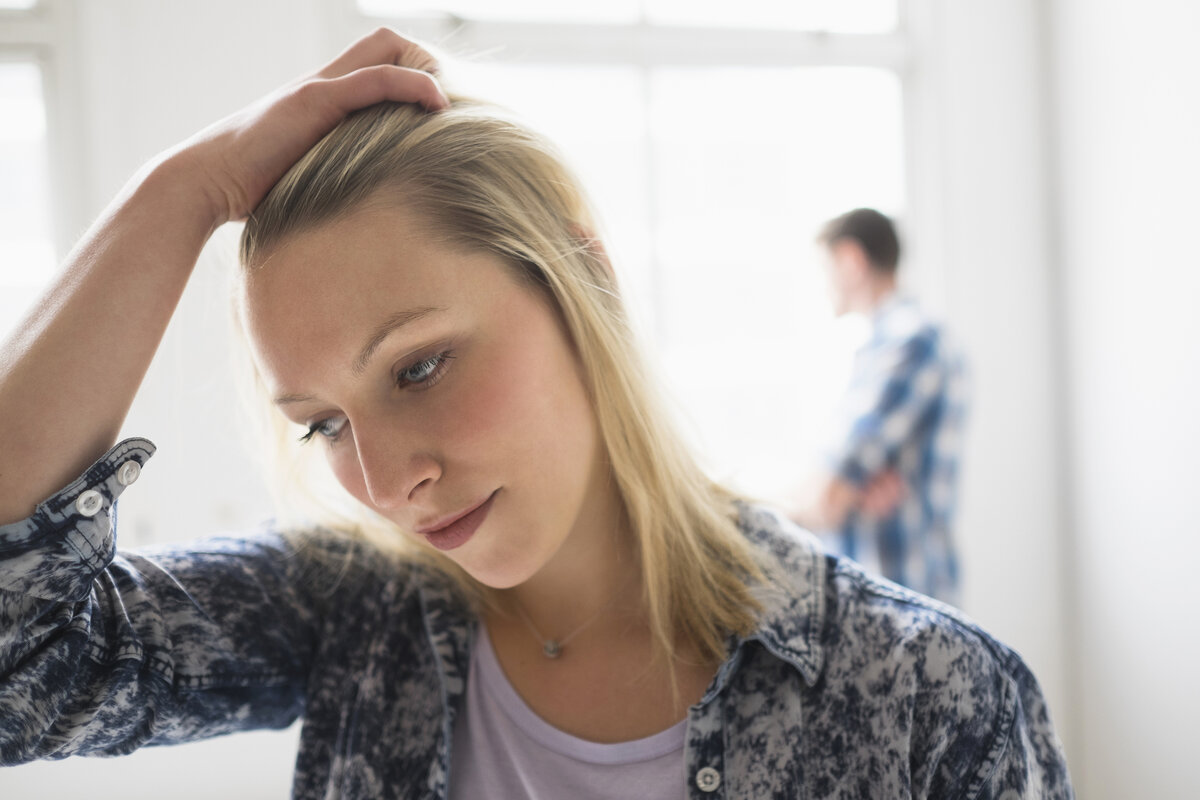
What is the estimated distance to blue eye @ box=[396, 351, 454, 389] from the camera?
29.5 inches

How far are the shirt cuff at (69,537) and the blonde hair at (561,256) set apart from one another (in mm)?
211

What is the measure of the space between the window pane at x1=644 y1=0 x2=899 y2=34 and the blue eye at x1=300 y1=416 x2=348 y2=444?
244 cm

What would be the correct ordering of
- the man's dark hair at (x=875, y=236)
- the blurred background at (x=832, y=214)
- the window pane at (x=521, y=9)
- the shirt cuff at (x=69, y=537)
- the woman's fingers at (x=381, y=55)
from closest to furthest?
the shirt cuff at (x=69, y=537), the woman's fingers at (x=381, y=55), the blurred background at (x=832, y=214), the man's dark hair at (x=875, y=236), the window pane at (x=521, y=9)

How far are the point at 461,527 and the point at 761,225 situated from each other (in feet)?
7.86

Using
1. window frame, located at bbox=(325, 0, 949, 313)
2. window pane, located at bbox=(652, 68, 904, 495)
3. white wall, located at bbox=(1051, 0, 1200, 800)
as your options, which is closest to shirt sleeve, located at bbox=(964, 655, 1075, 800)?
white wall, located at bbox=(1051, 0, 1200, 800)

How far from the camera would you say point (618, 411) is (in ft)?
2.80

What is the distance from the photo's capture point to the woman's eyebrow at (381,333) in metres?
0.72

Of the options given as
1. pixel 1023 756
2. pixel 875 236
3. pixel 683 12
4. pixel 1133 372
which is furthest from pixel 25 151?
pixel 1133 372

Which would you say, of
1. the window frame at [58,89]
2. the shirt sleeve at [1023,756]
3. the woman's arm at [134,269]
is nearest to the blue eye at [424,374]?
the woman's arm at [134,269]

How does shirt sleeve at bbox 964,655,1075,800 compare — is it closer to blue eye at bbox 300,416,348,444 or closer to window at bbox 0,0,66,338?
blue eye at bbox 300,416,348,444

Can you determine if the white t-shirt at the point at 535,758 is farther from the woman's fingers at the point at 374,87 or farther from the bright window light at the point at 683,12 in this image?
the bright window light at the point at 683,12

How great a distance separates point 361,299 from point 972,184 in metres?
2.66

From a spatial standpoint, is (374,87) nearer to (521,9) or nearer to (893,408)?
(893,408)

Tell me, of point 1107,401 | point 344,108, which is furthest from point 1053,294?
point 344,108
